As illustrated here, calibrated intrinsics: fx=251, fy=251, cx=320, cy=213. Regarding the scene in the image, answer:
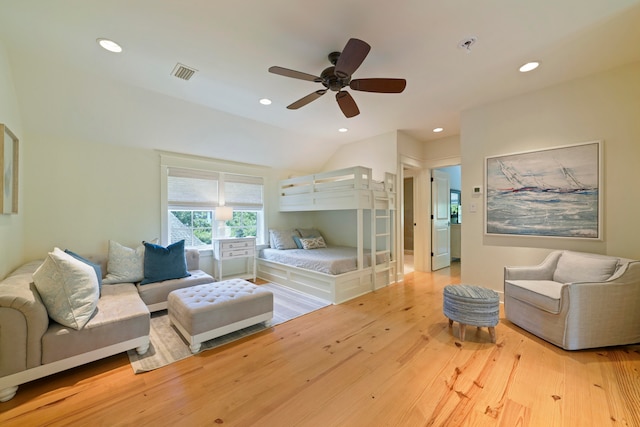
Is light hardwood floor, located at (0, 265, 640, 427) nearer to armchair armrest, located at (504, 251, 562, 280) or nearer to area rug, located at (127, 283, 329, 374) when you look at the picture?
area rug, located at (127, 283, 329, 374)

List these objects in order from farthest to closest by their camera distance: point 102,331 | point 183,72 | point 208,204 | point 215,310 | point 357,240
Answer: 1. point 208,204
2. point 357,240
3. point 183,72
4. point 215,310
5. point 102,331

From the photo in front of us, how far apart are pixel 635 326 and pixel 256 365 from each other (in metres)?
3.46

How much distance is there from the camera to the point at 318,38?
2180 mm

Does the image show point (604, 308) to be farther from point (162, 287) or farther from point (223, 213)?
point (223, 213)

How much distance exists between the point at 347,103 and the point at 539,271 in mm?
2908

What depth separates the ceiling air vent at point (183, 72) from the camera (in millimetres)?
2598

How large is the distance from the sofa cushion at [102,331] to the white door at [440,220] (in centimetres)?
508

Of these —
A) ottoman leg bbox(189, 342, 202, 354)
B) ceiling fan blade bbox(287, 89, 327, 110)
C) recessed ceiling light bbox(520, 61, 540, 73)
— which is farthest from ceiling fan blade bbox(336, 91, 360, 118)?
ottoman leg bbox(189, 342, 202, 354)

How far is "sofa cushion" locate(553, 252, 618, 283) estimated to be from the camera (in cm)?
243

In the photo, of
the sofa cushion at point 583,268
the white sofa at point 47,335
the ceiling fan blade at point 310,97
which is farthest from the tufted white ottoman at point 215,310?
the sofa cushion at point 583,268

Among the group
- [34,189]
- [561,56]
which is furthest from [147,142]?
[561,56]

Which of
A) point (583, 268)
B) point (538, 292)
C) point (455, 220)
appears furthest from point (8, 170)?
point (455, 220)

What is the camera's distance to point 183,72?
2689 millimetres

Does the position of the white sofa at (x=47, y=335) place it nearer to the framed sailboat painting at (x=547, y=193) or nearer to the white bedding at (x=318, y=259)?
the white bedding at (x=318, y=259)
